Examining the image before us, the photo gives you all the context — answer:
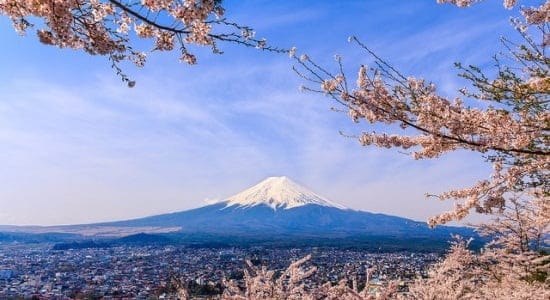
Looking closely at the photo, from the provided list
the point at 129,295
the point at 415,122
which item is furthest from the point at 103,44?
the point at 129,295

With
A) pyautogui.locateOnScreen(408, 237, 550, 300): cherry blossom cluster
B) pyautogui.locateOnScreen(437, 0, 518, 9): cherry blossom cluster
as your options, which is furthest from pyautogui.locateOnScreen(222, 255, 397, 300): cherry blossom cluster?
pyautogui.locateOnScreen(437, 0, 518, 9): cherry blossom cluster

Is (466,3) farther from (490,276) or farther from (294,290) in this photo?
(490,276)

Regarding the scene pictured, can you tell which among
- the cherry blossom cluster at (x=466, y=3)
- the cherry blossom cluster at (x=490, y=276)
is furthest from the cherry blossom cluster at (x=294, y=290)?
the cherry blossom cluster at (x=466, y=3)

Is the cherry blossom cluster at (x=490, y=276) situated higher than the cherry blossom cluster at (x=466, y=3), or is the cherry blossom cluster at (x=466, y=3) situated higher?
the cherry blossom cluster at (x=466, y=3)

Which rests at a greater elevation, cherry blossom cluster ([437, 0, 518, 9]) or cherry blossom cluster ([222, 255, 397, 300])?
cherry blossom cluster ([437, 0, 518, 9])

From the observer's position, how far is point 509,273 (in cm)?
1090

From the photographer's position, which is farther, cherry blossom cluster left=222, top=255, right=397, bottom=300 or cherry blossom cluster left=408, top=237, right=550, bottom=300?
cherry blossom cluster left=408, top=237, right=550, bottom=300

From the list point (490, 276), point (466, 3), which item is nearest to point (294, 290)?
point (466, 3)

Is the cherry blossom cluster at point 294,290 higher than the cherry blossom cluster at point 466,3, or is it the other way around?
the cherry blossom cluster at point 466,3

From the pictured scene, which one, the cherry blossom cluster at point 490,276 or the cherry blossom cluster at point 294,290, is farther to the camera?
the cherry blossom cluster at point 490,276

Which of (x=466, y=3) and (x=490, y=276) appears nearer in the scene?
(x=466, y=3)

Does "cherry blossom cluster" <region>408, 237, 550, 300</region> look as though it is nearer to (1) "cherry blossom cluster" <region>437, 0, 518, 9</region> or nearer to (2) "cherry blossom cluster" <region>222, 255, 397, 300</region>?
(2) "cherry blossom cluster" <region>222, 255, 397, 300</region>

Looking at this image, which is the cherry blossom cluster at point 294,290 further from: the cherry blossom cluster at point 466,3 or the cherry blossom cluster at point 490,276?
the cherry blossom cluster at point 466,3

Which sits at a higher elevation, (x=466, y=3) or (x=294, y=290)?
(x=466, y=3)
